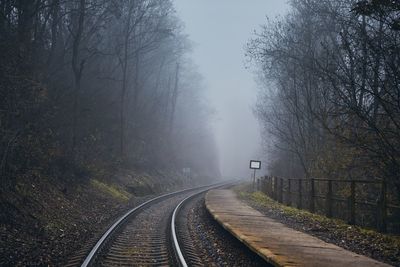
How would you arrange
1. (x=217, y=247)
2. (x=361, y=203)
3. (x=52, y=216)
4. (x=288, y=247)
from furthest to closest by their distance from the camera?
(x=52, y=216)
(x=361, y=203)
(x=217, y=247)
(x=288, y=247)

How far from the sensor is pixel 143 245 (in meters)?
11.4

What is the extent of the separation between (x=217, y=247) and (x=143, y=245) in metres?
1.80

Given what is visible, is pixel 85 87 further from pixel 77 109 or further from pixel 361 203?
pixel 361 203

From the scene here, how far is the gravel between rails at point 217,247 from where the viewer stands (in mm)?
9595

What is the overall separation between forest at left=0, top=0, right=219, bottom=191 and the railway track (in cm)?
341

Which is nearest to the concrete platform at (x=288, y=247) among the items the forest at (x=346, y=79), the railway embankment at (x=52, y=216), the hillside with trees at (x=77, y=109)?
the forest at (x=346, y=79)

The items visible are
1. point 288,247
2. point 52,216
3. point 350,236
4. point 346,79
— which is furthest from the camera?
point 52,216

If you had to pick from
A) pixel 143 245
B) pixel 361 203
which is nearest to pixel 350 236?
pixel 361 203

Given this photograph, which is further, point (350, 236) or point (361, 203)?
point (361, 203)

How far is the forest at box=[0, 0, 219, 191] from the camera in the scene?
14383mm

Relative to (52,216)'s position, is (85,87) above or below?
above

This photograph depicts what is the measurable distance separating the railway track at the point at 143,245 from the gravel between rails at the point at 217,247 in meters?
0.25

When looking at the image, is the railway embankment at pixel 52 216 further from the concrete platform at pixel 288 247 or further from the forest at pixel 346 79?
the forest at pixel 346 79

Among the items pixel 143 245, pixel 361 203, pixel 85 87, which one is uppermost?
pixel 85 87
